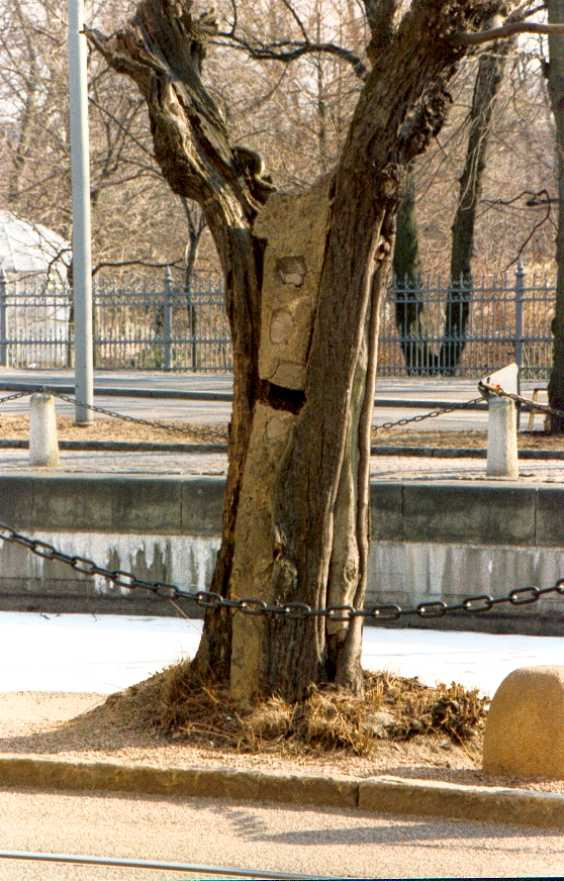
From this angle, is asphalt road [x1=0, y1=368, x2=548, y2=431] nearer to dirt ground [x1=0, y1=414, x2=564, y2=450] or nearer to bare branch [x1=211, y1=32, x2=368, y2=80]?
dirt ground [x1=0, y1=414, x2=564, y2=450]

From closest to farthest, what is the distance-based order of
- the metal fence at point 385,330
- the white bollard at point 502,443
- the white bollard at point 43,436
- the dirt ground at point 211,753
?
the dirt ground at point 211,753, the white bollard at point 502,443, the white bollard at point 43,436, the metal fence at point 385,330

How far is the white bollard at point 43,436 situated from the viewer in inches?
575

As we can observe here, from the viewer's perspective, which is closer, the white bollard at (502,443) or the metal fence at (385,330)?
the white bollard at (502,443)

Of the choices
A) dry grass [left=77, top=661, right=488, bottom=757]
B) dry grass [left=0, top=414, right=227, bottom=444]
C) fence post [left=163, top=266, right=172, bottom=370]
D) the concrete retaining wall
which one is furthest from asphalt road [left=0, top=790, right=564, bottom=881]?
fence post [left=163, top=266, right=172, bottom=370]

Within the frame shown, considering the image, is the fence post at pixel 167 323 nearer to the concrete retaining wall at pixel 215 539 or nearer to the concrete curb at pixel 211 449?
the concrete curb at pixel 211 449

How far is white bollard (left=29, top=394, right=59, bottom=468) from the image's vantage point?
575 inches

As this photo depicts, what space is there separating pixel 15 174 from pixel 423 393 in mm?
19678

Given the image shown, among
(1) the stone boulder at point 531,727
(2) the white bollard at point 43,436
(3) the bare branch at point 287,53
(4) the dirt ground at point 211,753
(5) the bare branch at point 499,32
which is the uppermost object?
(3) the bare branch at point 287,53

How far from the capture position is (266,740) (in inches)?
261

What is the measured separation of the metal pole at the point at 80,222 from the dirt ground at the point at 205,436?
550 millimetres

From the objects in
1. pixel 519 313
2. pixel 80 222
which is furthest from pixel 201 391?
pixel 519 313

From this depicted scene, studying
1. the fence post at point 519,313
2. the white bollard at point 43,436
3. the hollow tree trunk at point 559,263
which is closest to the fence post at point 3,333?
the fence post at point 519,313

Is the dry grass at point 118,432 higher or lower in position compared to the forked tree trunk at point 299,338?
lower

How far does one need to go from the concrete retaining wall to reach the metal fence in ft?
60.6
